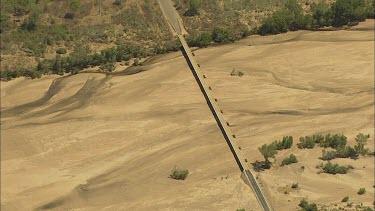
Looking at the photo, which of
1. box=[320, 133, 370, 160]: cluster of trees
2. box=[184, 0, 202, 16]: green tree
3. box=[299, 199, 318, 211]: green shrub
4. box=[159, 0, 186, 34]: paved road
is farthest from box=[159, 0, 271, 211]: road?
box=[320, 133, 370, 160]: cluster of trees

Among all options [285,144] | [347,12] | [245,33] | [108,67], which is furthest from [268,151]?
[347,12]

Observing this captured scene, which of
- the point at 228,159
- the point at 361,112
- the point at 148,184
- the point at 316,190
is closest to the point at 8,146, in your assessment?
the point at 148,184

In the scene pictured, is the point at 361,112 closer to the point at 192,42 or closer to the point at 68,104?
the point at 192,42

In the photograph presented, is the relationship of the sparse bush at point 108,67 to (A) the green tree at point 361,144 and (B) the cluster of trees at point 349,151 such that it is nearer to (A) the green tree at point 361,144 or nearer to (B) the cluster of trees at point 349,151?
(B) the cluster of trees at point 349,151

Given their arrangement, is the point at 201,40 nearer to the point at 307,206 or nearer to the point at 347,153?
the point at 347,153

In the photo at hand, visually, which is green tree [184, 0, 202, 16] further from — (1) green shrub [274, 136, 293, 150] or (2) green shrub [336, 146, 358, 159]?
(2) green shrub [336, 146, 358, 159]

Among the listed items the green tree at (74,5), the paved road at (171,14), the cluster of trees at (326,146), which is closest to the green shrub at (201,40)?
the paved road at (171,14)
